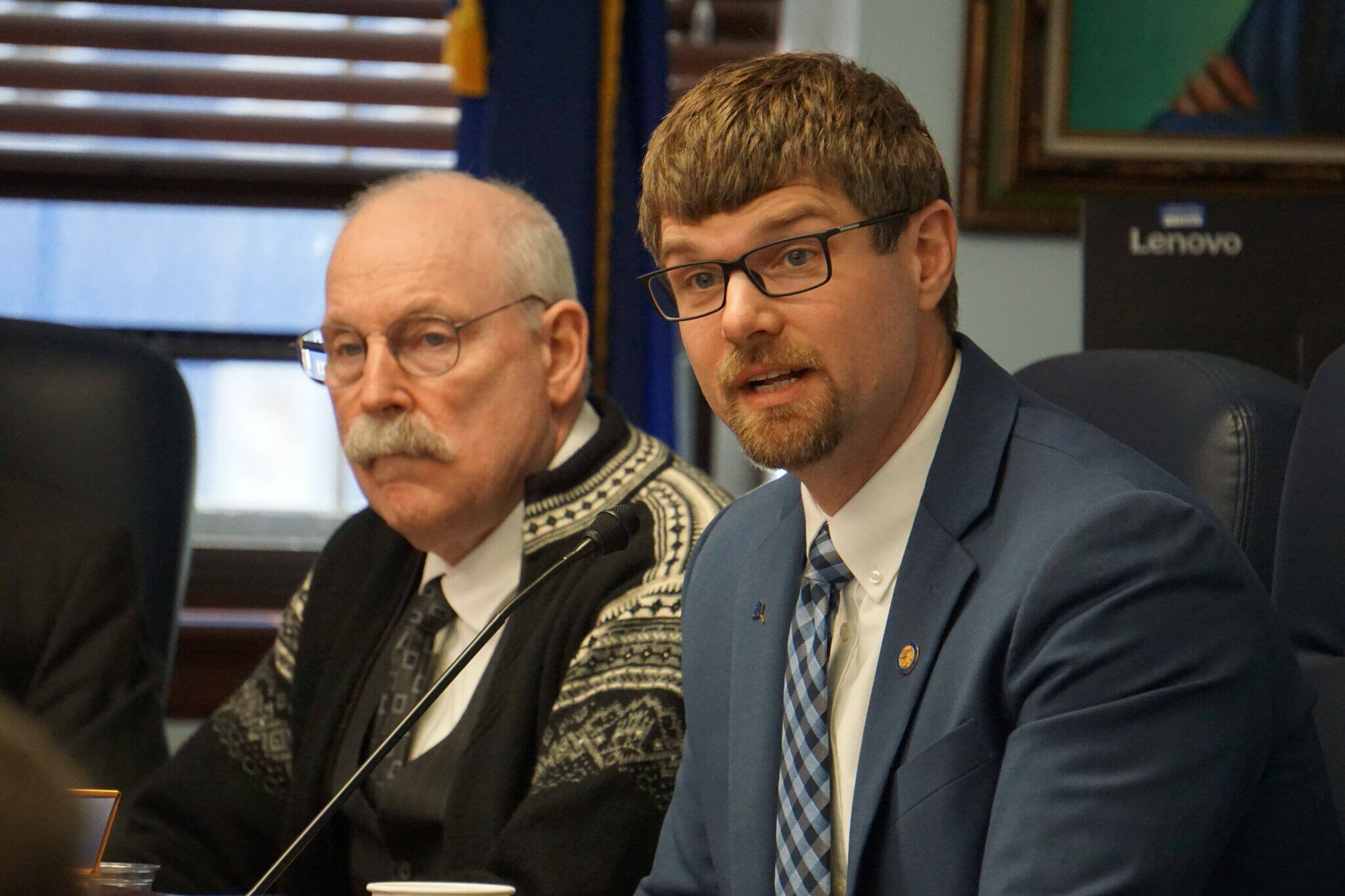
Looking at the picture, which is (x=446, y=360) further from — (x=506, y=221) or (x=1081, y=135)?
(x=1081, y=135)

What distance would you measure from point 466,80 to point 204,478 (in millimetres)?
1154

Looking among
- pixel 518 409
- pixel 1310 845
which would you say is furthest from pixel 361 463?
pixel 1310 845

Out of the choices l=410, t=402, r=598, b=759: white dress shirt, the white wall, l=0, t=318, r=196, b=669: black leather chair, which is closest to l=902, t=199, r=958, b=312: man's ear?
l=410, t=402, r=598, b=759: white dress shirt

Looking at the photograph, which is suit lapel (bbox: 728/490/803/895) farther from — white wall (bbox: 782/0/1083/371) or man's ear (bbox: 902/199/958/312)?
white wall (bbox: 782/0/1083/371)

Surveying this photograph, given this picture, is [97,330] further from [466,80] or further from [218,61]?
[218,61]

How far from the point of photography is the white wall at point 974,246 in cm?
267

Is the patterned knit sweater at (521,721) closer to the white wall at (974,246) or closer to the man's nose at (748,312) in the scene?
the man's nose at (748,312)

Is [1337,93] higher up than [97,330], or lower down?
higher up

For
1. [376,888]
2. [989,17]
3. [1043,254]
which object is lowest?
[376,888]

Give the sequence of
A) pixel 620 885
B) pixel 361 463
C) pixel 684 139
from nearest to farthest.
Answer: pixel 684 139 < pixel 620 885 < pixel 361 463

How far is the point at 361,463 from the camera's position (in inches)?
70.9

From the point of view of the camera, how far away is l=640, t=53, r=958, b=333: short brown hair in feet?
3.84

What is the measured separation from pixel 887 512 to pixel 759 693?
194 mm

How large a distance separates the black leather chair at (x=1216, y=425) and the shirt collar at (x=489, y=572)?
0.70 m
